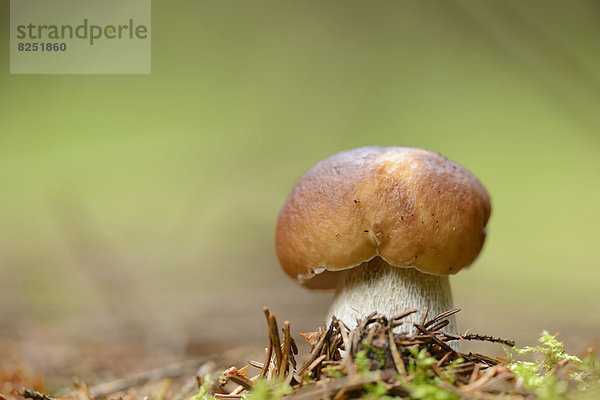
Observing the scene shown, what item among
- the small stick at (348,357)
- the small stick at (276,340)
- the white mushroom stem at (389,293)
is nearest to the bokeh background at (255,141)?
the white mushroom stem at (389,293)

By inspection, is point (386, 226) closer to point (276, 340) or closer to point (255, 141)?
point (276, 340)

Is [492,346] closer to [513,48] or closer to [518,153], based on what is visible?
[513,48]

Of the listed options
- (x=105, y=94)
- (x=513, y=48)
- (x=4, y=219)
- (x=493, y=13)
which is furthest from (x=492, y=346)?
(x=4, y=219)

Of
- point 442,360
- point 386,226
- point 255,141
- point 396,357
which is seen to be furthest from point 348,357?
point 255,141

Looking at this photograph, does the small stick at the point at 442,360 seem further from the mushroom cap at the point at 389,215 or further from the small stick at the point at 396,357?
the mushroom cap at the point at 389,215

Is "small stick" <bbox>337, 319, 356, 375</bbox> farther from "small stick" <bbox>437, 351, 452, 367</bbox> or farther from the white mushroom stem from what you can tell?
the white mushroom stem

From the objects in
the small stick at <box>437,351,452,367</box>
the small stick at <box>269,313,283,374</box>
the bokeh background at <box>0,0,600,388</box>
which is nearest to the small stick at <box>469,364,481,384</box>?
the small stick at <box>437,351,452,367</box>
